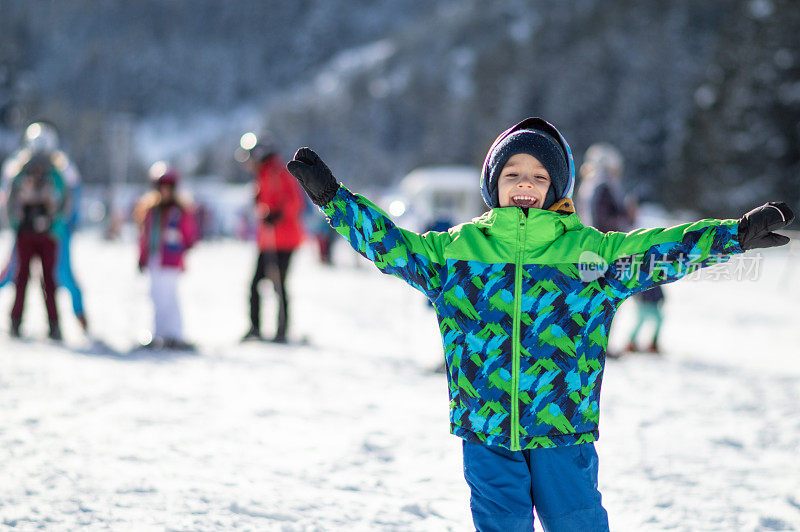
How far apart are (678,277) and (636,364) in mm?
4191

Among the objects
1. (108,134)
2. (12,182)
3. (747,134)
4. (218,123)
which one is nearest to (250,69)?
(218,123)

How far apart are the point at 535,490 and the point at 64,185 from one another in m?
5.13

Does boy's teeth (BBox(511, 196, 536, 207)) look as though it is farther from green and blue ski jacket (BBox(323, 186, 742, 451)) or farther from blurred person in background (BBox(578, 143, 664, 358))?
blurred person in background (BBox(578, 143, 664, 358))

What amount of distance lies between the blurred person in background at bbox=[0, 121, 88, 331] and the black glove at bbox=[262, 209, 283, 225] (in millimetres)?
1479

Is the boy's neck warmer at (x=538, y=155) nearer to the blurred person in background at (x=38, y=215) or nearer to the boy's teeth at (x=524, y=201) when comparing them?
the boy's teeth at (x=524, y=201)

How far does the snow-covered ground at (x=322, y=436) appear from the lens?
2693mm

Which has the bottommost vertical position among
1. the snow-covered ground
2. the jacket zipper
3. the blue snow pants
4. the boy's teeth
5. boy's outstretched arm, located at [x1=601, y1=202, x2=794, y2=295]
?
the snow-covered ground

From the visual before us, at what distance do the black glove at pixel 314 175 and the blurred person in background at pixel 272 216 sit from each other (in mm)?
4093

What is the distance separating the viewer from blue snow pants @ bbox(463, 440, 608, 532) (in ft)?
6.05

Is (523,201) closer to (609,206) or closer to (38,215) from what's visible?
(609,206)

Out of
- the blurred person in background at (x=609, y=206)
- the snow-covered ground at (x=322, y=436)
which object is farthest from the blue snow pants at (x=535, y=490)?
the blurred person in background at (x=609, y=206)

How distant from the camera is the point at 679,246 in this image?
188cm

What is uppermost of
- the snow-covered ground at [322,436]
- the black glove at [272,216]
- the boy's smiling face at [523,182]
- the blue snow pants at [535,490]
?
the black glove at [272,216]

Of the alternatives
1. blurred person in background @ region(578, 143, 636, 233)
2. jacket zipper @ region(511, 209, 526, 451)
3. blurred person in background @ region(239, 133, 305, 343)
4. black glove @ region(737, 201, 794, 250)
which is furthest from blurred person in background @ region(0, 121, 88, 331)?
black glove @ region(737, 201, 794, 250)
